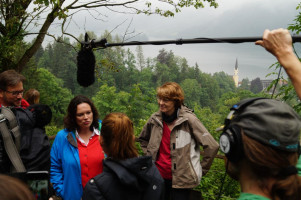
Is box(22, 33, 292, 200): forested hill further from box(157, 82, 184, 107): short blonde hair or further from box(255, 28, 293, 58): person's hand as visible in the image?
box(255, 28, 293, 58): person's hand

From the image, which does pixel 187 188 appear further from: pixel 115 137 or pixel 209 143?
pixel 115 137

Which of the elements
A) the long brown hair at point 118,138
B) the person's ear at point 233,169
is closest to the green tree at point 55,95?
the long brown hair at point 118,138

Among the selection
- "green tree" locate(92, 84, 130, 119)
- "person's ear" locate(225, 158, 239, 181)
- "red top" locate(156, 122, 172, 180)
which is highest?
"person's ear" locate(225, 158, 239, 181)

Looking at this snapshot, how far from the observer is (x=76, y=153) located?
286cm

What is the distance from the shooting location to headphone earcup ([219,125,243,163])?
43.3 inches

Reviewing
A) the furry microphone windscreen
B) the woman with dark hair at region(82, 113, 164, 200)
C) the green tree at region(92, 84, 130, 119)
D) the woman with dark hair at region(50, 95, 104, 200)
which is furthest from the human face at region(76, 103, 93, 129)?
the green tree at region(92, 84, 130, 119)

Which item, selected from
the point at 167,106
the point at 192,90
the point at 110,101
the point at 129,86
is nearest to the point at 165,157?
the point at 167,106

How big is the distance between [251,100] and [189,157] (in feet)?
6.83

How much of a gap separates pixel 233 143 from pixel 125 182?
103 centimetres

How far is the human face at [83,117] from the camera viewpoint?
3059 mm

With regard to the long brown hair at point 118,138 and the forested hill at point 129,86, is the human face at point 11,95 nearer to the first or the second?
the long brown hair at point 118,138

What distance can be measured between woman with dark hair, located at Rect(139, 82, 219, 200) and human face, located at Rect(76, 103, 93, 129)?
2.75 feet

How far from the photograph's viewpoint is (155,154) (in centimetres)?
329

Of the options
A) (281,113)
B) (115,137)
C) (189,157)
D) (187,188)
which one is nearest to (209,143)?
(189,157)
